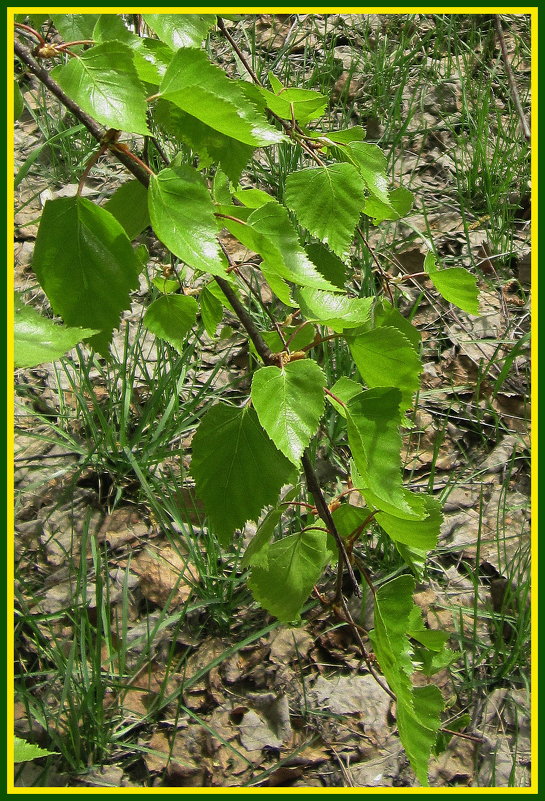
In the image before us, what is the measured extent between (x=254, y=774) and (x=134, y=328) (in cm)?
124

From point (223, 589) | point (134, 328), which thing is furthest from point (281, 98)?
point (134, 328)

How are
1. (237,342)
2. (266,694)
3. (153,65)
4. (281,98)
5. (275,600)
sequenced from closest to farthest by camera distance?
(153,65)
(281,98)
(275,600)
(266,694)
(237,342)

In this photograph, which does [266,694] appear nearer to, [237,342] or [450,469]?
[450,469]

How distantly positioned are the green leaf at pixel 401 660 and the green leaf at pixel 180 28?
71cm

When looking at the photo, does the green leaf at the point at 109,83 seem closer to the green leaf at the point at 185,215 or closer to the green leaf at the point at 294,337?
the green leaf at the point at 185,215

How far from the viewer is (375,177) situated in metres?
1.08

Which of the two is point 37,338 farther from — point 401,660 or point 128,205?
point 401,660

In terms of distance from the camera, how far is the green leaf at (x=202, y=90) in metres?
0.74

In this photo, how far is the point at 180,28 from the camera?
0.88 m

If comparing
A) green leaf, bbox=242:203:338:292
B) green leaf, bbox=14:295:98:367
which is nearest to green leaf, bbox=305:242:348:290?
green leaf, bbox=242:203:338:292

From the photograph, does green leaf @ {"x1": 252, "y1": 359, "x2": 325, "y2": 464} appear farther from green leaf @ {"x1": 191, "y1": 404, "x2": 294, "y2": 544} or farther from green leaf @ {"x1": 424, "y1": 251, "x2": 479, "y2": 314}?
green leaf @ {"x1": 424, "y1": 251, "x2": 479, "y2": 314}

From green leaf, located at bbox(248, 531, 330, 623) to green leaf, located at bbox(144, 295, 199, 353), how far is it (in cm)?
35

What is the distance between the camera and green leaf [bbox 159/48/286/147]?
0.74 meters

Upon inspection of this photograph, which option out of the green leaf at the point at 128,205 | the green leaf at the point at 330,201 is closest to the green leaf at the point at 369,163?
the green leaf at the point at 330,201
